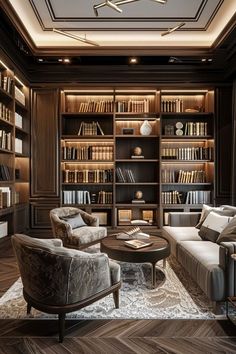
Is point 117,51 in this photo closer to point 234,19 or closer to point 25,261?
point 234,19

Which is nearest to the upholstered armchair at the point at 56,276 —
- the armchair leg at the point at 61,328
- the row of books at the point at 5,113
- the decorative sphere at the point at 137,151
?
the armchair leg at the point at 61,328

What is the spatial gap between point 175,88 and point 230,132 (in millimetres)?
1322

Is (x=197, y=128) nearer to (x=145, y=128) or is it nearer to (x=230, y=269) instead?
(x=145, y=128)

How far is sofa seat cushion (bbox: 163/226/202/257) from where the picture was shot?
12.9 feet

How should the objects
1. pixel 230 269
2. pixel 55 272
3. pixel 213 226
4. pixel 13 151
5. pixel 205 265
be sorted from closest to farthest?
1. pixel 55 272
2. pixel 230 269
3. pixel 205 265
4. pixel 213 226
5. pixel 13 151

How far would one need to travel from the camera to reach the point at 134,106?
5.80 meters

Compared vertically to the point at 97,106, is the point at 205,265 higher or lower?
lower

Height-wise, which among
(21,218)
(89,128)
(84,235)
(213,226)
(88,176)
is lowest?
(84,235)

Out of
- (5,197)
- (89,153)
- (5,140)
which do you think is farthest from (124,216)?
(5,140)

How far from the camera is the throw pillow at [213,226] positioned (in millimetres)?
3592

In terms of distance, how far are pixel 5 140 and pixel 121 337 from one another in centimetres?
342

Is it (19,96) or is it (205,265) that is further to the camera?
(19,96)

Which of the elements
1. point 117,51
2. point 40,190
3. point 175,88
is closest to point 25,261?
point 40,190

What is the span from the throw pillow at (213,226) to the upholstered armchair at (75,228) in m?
1.57
